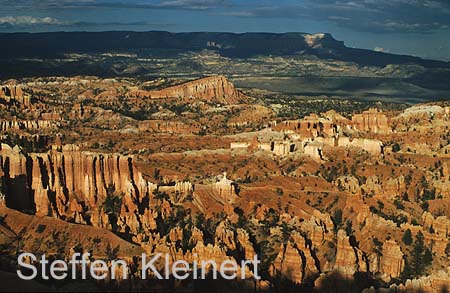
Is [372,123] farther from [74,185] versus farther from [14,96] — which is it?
[74,185]

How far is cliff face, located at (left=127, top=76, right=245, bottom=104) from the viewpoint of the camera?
600 feet

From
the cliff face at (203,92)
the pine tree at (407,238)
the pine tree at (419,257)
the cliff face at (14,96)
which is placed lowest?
the cliff face at (203,92)

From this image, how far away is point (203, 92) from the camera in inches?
7505

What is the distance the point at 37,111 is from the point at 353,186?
75.2 meters

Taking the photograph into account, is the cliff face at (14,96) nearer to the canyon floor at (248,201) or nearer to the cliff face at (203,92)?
the canyon floor at (248,201)

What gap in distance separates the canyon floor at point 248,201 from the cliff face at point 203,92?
53673mm

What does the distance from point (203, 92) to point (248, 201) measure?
118 m

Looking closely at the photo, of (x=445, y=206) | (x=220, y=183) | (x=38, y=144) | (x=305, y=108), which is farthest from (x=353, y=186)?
(x=305, y=108)

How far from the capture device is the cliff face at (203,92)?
183m

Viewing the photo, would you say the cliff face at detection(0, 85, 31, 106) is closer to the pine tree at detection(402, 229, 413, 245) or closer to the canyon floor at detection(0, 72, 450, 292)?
the canyon floor at detection(0, 72, 450, 292)

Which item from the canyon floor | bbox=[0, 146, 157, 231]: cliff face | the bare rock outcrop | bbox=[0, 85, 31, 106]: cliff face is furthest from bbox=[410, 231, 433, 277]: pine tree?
bbox=[0, 85, 31, 106]: cliff face

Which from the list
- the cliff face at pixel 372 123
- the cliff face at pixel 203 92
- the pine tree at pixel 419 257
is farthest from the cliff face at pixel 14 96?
the pine tree at pixel 419 257

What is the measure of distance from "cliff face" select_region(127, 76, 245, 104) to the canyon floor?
53.7m

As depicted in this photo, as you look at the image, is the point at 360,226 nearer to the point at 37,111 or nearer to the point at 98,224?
the point at 98,224
